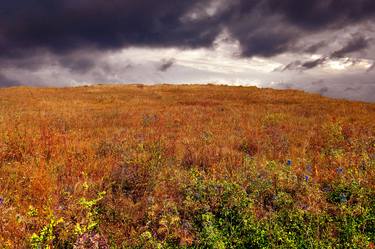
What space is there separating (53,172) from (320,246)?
15.9ft

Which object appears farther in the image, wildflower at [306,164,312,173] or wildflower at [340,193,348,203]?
wildflower at [306,164,312,173]

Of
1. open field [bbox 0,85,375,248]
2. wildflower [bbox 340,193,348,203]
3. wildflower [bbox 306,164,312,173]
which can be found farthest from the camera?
wildflower [bbox 306,164,312,173]

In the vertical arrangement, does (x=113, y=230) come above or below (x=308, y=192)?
below

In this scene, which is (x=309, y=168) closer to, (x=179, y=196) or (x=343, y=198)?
(x=343, y=198)

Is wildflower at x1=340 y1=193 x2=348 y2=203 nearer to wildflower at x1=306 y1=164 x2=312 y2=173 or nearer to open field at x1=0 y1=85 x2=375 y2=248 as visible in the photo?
open field at x1=0 y1=85 x2=375 y2=248

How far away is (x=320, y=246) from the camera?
4.29m

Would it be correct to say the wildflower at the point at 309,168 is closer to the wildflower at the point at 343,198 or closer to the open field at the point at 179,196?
the open field at the point at 179,196

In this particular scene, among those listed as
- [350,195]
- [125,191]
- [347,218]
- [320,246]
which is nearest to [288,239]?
[320,246]

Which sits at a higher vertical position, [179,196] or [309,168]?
[309,168]

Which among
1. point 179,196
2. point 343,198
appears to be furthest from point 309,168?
point 179,196

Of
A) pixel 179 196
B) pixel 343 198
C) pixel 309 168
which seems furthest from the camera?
pixel 309 168

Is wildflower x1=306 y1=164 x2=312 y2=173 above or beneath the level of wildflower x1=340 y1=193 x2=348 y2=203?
above

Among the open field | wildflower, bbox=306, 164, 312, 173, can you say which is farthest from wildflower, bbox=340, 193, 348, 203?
wildflower, bbox=306, 164, 312, 173

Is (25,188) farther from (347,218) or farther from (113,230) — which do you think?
(347,218)
